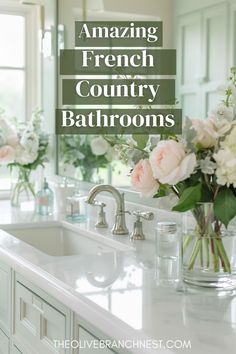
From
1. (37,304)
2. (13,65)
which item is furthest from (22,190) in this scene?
(37,304)

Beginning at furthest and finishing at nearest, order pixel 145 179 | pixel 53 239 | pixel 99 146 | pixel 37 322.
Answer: pixel 99 146 → pixel 53 239 → pixel 37 322 → pixel 145 179

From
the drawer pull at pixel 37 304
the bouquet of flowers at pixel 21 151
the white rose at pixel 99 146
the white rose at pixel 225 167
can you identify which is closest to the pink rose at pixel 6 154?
the bouquet of flowers at pixel 21 151

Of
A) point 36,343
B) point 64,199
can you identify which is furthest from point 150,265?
point 64,199

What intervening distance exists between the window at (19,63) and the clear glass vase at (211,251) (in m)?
2.25

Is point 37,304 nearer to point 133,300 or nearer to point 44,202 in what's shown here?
point 133,300

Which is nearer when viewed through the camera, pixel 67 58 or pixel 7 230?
pixel 7 230

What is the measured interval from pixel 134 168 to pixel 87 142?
4.50 feet

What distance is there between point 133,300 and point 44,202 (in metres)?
1.49

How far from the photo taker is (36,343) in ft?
5.23

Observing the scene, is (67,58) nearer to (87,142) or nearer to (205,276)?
(87,142)

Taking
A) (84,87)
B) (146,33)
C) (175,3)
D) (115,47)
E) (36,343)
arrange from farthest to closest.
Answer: (84,87) < (115,47) < (146,33) < (175,3) < (36,343)

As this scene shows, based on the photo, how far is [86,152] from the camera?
2.82 metres

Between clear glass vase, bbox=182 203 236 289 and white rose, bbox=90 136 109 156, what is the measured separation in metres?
1.28

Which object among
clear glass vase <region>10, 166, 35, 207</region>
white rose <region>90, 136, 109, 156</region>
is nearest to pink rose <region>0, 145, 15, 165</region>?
clear glass vase <region>10, 166, 35, 207</region>
